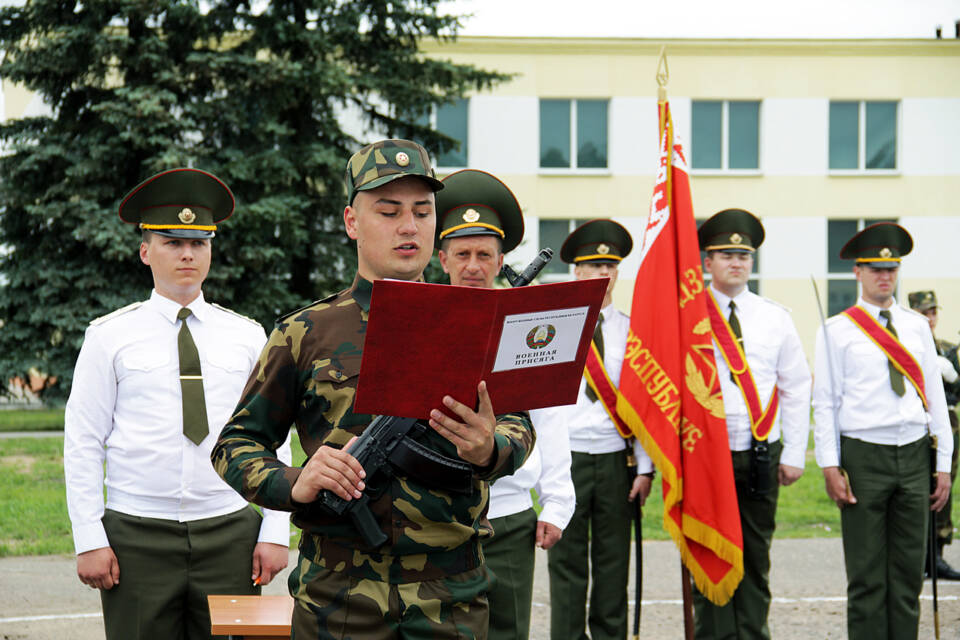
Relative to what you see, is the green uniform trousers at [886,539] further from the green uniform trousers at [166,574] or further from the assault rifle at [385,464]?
the assault rifle at [385,464]

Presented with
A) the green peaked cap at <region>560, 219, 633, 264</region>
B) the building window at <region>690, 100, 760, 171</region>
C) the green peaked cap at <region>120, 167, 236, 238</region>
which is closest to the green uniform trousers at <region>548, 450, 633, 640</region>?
the green peaked cap at <region>560, 219, 633, 264</region>

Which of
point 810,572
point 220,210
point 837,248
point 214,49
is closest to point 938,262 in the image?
point 837,248

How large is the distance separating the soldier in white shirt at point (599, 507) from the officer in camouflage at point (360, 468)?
2.94 m

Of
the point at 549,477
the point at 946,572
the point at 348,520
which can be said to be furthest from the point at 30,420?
the point at 348,520

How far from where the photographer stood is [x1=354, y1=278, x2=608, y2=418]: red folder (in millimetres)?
2172

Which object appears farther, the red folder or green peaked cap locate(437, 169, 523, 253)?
green peaked cap locate(437, 169, 523, 253)

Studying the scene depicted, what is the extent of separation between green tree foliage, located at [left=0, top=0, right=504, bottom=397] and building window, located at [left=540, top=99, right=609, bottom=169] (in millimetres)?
7886

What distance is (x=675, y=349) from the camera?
5.83 m

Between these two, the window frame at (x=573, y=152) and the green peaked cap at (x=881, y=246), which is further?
the window frame at (x=573, y=152)

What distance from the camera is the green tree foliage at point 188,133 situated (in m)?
16.5

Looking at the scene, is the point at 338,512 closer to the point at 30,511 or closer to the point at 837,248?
the point at 30,511

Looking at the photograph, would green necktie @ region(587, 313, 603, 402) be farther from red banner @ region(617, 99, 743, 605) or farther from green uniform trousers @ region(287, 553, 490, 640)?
green uniform trousers @ region(287, 553, 490, 640)

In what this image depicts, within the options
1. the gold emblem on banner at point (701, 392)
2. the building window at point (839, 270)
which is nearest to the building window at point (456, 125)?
the building window at point (839, 270)

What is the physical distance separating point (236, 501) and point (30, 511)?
6.93m
